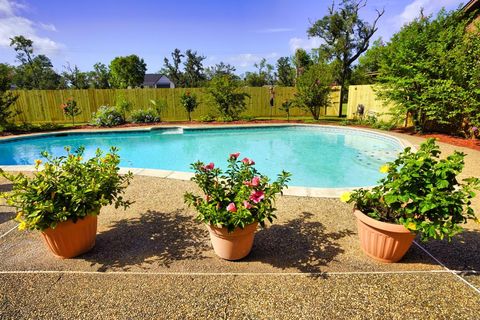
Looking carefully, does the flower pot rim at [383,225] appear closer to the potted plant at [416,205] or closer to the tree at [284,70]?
the potted plant at [416,205]

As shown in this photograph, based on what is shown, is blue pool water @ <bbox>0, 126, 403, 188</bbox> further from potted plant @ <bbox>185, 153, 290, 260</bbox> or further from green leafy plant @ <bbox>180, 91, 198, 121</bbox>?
potted plant @ <bbox>185, 153, 290, 260</bbox>

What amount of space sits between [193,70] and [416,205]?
3901 centimetres

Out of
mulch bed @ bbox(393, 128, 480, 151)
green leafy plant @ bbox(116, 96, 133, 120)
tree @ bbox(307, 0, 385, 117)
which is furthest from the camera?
tree @ bbox(307, 0, 385, 117)

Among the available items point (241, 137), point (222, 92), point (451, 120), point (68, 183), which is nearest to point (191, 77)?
point (222, 92)

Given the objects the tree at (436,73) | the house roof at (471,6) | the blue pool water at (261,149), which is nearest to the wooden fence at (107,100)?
the blue pool water at (261,149)

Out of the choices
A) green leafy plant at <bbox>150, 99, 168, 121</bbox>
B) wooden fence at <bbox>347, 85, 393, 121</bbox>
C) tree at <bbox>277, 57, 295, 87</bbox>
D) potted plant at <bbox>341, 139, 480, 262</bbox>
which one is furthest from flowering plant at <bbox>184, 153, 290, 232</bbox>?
tree at <bbox>277, 57, 295, 87</bbox>

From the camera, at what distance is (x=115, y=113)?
1359 cm

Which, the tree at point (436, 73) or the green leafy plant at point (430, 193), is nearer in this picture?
the green leafy plant at point (430, 193)

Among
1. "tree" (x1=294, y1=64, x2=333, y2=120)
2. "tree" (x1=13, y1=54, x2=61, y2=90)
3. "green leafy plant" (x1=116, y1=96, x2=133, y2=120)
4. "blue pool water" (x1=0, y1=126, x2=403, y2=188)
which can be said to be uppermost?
"tree" (x1=13, y1=54, x2=61, y2=90)

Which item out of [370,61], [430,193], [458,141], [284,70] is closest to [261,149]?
[458,141]

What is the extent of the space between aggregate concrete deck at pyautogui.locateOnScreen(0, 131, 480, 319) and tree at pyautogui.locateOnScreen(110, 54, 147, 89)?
3726cm

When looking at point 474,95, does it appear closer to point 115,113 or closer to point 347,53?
point 347,53

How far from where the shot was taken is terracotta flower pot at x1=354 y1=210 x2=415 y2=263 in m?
2.25

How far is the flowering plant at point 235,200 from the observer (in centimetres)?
224
